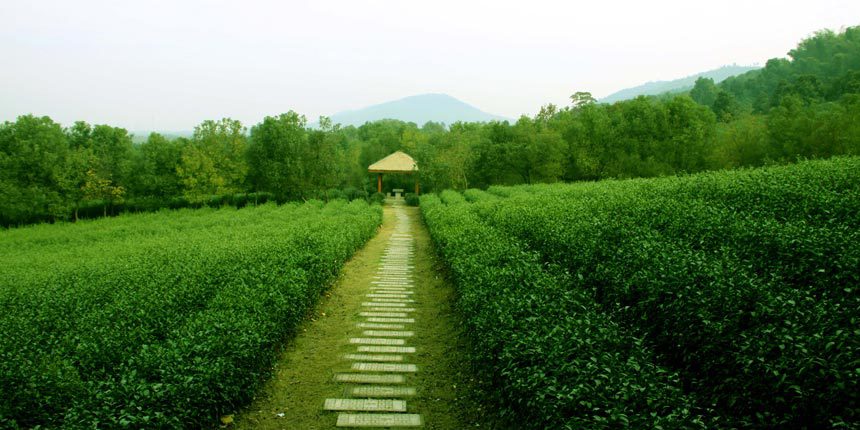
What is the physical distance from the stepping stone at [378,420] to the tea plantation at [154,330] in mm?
1362

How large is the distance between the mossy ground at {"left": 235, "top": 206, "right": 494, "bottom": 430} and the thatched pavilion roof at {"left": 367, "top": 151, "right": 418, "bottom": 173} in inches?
1166

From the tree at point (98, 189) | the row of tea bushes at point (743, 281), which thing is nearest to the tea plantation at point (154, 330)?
the row of tea bushes at point (743, 281)

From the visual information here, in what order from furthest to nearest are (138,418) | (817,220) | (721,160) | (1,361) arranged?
(721,160) < (817,220) < (1,361) < (138,418)

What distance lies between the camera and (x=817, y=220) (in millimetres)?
7871

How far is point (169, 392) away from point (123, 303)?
4075 millimetres

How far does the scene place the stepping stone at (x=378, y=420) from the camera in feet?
17.3

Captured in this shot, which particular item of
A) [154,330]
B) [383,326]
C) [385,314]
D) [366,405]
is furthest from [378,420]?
[385,314]

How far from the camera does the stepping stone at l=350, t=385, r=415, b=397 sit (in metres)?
6.01

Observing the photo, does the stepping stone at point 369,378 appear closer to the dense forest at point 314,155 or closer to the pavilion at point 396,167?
the dense forest at point 314,155

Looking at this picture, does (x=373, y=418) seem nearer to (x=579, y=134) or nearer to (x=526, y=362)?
(x=526, y=362)

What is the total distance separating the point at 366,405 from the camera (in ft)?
18.6

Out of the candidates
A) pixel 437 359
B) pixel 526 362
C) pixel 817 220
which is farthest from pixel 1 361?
pixel 817 220

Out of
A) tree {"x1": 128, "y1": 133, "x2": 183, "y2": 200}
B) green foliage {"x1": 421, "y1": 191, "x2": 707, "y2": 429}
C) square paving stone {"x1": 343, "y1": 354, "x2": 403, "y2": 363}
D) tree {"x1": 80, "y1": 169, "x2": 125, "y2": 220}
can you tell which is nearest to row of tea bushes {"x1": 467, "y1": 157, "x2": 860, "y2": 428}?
green foliage {"x1": 421, "y1": 191, "x2": 707, "y2": 429}

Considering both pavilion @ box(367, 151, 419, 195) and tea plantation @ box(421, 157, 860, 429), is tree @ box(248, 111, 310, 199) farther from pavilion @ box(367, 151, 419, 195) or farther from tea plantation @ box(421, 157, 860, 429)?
tea plantation @ box(421, 157, 860, 429)
